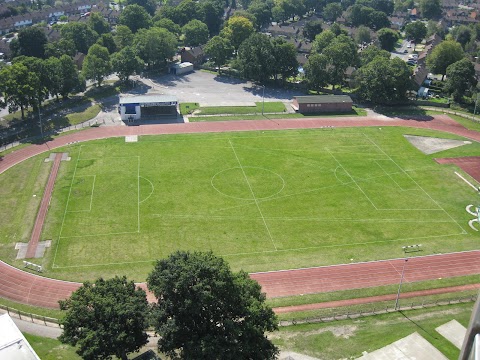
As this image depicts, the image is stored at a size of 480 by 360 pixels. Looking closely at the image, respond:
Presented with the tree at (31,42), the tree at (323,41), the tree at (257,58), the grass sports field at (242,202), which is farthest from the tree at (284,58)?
the tree at (31,42)

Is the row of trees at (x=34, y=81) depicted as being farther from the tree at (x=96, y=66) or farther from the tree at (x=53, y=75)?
the tree at (x=96, y=66)

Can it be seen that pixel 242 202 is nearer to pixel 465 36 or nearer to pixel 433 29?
pixel 465 36

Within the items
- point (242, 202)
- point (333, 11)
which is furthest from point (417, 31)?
point (242, 202)

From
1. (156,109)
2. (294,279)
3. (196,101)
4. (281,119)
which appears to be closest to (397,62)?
(281,119)

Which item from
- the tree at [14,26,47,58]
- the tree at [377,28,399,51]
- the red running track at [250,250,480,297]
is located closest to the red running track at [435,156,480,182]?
the red running track at [250,250,480,297]

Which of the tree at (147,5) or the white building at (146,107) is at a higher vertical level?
the tree at (147,5)

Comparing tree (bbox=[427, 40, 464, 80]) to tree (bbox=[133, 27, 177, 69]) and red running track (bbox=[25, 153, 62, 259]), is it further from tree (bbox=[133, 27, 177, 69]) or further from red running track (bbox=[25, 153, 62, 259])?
red running track (bbox=[25, 153, 62, 259])
